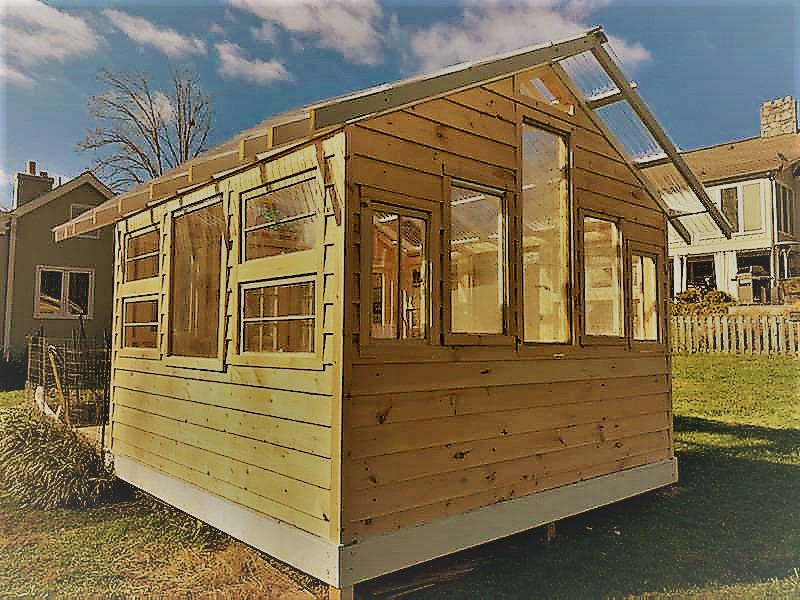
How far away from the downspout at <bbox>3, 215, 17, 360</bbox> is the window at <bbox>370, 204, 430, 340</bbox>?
10066mm

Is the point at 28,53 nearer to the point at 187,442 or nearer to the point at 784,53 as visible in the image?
the point at 187,442

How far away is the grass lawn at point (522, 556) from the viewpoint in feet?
10.7

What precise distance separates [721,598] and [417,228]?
258 centimetres

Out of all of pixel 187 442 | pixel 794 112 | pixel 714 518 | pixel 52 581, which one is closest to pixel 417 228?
pixel 187 442

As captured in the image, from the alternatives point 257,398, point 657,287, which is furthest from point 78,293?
point 657,287

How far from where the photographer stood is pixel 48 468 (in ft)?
15.6

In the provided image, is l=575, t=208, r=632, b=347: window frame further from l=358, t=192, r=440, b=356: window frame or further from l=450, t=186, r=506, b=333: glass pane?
l=358, t=192, r=440, b=356: window frame

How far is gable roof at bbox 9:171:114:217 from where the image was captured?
11651 millimetres

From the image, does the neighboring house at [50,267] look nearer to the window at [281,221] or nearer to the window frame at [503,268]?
the window at [281,221]

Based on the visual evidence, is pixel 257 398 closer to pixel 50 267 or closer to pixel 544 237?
pixel 544 237

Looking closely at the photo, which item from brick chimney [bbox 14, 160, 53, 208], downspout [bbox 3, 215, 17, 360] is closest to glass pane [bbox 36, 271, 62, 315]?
downspout [bbox 3, 215, 17, 360]

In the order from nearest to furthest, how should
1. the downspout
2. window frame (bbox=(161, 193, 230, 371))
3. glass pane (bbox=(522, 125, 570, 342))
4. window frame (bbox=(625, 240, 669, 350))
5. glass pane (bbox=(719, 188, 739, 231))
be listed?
window frame (bbox=(161, 193, 230, 371)) < glass pane (bbox=(522, 125, 570, 342)) < window frame (bbox=(625, 240, 669, 350)) < glass pane (bbox=(719, 188, 739, 231)) < the downspout

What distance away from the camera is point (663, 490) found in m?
5.34

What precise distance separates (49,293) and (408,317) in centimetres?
1073
